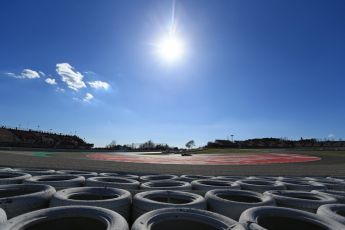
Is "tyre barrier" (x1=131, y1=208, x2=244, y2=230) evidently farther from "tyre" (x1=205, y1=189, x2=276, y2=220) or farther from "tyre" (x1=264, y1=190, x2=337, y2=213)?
"tyre" (x1=264, y1=190, x2=337, y2=213)

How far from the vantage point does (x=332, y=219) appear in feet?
15.3

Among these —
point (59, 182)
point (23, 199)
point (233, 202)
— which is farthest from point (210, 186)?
point (23, 199)

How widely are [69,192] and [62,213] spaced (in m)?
1.79

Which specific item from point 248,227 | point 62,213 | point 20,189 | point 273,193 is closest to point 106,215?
point 62,213

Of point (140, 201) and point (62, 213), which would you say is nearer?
point (62, 213)

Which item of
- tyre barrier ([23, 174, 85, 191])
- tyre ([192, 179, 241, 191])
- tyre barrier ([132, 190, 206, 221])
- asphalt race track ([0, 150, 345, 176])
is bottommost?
tyre barrier ([132, 190, 206, 221])

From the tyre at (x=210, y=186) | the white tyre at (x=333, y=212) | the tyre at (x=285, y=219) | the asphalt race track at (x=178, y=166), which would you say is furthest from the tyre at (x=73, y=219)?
the asphalt race track at (x=178, y=166)

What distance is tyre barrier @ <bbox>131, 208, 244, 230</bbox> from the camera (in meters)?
4.14

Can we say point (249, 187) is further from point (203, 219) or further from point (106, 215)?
point (106, 215)

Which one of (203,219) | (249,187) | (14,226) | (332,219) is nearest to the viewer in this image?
(14,226)

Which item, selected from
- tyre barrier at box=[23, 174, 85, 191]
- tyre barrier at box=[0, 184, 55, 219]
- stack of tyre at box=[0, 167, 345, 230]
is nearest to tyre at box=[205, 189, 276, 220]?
stack of tyre at box=[0, 167, 345, 230]

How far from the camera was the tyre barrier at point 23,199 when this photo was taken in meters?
4.79

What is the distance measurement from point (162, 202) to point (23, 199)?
2.45m

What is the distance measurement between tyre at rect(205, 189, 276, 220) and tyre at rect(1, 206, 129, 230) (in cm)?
196
